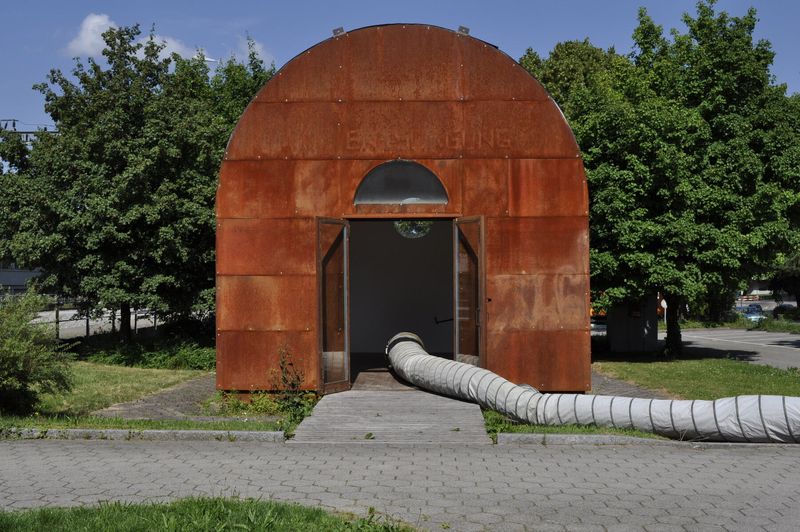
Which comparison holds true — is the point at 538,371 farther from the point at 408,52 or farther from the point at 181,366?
the point at 181,366

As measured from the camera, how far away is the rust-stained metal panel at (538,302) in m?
14.4

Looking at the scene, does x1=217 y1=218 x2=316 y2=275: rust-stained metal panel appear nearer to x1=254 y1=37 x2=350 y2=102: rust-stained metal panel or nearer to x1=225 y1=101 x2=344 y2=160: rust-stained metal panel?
x1=225 y1=101 x2=344 y2=160: rust-stained metal panel

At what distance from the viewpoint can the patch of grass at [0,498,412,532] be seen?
6.27m

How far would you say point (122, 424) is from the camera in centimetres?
1130

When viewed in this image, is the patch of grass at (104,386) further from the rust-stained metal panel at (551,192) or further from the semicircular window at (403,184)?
the rust-stained metal panel at (551,192)

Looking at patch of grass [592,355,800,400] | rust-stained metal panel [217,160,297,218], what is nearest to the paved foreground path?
rust-stained metal panel [217,160,297,218]

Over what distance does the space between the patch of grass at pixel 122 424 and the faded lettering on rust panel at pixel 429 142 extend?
5393mm

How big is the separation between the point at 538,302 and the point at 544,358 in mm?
967

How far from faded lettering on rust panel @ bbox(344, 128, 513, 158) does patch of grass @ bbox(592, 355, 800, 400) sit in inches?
233

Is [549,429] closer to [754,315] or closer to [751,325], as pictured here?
[751,325]

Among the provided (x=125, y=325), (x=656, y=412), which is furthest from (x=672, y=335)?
(x=125, y=325)

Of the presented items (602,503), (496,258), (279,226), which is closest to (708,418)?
(602,503)

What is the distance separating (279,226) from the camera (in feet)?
47.9

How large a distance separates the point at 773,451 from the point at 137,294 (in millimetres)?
17126
